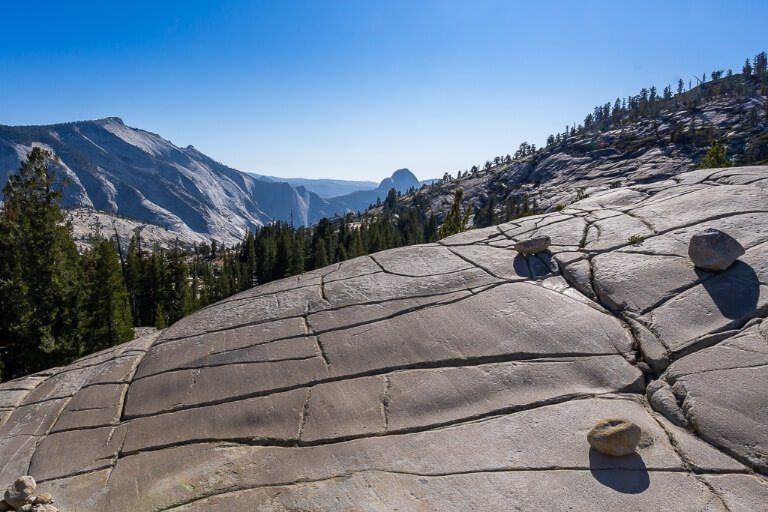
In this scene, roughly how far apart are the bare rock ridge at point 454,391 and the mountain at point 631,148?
89327mm

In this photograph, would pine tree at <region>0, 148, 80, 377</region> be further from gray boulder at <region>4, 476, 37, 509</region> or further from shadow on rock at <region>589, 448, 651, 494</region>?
shadow on rock at <region>589, 448, 651, 494</region>

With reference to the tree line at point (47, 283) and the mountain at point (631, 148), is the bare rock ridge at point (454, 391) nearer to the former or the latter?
the tree line at point (47, 283)

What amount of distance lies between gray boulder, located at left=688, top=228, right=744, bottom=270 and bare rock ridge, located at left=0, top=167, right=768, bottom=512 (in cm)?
24

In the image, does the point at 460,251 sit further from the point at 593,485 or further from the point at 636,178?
the point at 636,178

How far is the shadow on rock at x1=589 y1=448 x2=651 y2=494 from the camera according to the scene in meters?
4.67

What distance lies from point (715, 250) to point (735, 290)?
850mm

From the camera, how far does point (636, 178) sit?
328ft

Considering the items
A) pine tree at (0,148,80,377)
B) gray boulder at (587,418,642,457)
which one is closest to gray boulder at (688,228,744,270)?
gray boulder at (587,418,642,457)

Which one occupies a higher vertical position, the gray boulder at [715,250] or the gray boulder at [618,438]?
the gray boulder at [715,250]

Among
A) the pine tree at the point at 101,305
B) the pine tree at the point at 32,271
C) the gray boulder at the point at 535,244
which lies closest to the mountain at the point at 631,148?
the pine tree at the point at 101,305

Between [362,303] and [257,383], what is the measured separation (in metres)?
3.05

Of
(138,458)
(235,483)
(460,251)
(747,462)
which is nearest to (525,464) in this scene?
(747,462)

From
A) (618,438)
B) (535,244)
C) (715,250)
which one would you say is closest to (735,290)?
(715,250)

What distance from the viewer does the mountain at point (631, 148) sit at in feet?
335
